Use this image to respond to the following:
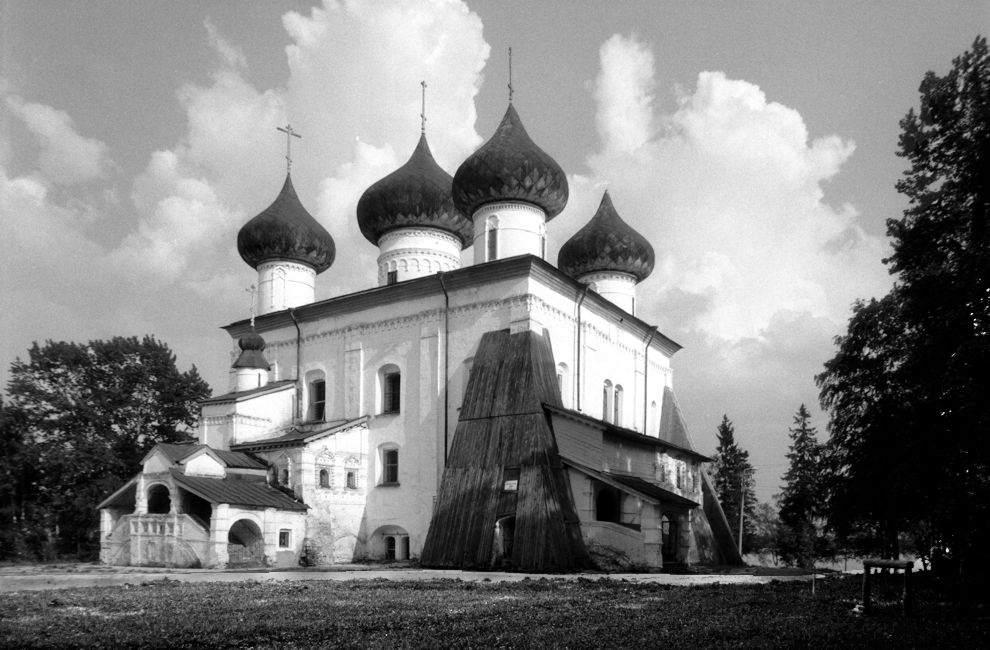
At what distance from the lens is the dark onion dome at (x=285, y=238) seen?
1361 inches

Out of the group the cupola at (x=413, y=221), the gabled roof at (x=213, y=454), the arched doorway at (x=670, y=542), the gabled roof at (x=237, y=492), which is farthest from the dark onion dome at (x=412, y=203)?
the arched doorway at (x=670, y=542)

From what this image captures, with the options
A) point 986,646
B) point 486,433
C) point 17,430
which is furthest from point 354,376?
point 986,646

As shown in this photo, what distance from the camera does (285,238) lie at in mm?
34531

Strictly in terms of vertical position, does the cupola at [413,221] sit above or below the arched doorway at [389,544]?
above

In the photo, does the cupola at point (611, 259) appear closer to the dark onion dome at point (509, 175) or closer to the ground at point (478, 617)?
the dark onion dome at point (509, 175)

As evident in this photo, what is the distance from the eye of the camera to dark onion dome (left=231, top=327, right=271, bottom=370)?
31812 millimetres

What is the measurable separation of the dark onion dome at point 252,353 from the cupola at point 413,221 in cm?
502

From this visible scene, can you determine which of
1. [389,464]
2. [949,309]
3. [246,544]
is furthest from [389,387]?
[949,309]

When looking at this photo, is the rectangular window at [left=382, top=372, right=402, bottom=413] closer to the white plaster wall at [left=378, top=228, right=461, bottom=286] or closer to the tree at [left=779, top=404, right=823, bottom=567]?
the white plaster wall at [left=378, top=228, right=461, bottom=286]

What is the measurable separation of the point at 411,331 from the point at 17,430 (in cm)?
1854

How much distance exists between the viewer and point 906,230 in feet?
52.2

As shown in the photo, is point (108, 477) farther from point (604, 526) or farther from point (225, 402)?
point (604, 526)

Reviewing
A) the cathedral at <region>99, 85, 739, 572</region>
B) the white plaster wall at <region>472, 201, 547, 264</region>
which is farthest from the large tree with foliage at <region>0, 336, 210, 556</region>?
the white plaster wall at <region>472, 201, 547, 264</region>

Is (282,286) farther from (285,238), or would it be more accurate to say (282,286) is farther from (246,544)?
(246,544)
